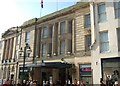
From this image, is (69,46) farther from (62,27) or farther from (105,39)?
(105,39)

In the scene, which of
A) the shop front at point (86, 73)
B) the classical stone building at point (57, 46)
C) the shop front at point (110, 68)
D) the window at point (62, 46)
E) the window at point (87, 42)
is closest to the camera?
the shop front at point (110, 68)

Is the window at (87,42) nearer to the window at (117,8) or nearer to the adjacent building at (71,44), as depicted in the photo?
the adjacent building at (71,44)

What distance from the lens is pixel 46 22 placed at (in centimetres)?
3406

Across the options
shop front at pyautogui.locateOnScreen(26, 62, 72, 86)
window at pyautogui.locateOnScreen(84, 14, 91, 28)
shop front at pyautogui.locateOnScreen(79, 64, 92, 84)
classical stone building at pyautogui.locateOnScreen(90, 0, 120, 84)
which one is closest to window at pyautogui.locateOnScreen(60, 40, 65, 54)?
shop front at pyautogui.locateOnScreen(26, 62, 72, 86)

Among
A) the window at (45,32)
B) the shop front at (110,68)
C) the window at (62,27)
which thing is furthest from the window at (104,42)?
the window at (45,32)

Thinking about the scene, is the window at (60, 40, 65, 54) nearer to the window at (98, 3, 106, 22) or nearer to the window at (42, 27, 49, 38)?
the window at (42, 27, 49, 38)

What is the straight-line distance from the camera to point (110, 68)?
70.5ft

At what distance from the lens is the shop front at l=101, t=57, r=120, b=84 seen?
68.6 feet

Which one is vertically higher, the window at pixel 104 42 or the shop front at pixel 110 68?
→ the window at pixel 104 42

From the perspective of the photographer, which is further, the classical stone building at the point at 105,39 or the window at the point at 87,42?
the window at the point at 87,42

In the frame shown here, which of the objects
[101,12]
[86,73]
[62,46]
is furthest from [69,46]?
[101,12]

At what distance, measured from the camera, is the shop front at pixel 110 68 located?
68.6 feet

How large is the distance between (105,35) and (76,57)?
5928 millimetres

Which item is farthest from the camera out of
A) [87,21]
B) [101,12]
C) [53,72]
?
[53,72]
